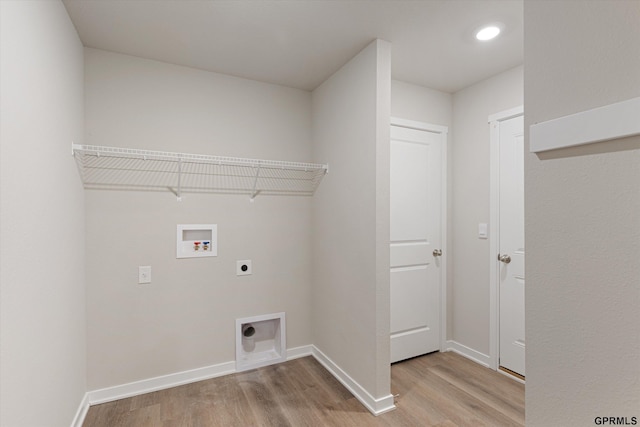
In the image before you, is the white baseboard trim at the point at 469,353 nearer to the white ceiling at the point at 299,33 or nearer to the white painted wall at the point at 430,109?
the white painted wall at the point at 430,109

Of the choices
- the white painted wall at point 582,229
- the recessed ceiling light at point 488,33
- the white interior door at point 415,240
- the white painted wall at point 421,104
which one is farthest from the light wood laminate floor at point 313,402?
the recessed ceiling light at point 488,33

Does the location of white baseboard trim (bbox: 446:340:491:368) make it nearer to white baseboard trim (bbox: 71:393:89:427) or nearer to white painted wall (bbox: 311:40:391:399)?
white painted wall (bbox: 311:40:391:399)

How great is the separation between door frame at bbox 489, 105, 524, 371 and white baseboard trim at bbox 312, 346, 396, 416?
1.11 metres

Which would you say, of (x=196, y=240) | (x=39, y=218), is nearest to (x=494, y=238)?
(x=196, y=240)

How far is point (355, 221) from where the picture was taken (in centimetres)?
231

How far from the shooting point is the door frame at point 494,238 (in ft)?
8.63

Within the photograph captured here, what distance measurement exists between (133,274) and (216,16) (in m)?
1.83

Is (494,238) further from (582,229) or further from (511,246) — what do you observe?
(582,229)

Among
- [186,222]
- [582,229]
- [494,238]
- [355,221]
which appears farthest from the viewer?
[494,238]

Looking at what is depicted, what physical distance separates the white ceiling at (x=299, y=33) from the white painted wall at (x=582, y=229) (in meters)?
0.97

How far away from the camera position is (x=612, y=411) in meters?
0.84

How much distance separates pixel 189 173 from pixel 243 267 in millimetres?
885

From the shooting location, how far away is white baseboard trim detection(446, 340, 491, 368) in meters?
2.71

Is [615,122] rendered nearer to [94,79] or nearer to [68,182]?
[68,182]
